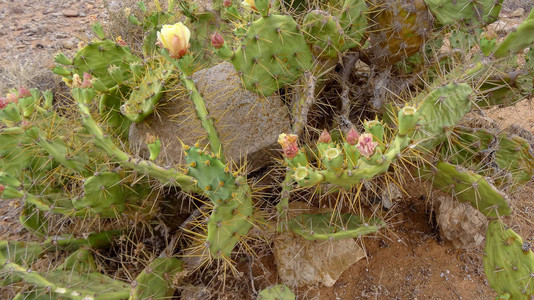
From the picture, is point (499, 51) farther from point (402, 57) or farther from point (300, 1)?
point (300, 1)

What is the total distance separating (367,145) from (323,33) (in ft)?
3.34

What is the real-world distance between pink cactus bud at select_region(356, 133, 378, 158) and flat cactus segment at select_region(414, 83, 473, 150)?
52cm

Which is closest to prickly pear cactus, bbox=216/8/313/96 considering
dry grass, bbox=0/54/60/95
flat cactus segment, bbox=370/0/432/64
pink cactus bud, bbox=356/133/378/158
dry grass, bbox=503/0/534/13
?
flat cactus segment, bbox=370/0/432/64

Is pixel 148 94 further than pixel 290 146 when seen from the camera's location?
Yes

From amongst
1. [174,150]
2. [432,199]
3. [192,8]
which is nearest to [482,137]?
[432,199]

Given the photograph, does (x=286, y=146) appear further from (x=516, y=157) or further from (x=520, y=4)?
(x=520, y=4)

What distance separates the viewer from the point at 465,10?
2188mm

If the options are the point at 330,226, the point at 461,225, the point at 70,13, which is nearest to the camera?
the point at 330,226

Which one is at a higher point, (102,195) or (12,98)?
(12,98)

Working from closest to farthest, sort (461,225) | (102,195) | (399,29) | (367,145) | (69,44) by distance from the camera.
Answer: (367,145)
(102,195)
(399,29)
(461,225)
(69,44)

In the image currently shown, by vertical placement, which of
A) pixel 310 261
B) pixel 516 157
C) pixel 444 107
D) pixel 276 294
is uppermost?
pixel 444 107

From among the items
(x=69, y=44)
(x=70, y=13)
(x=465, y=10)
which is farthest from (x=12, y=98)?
(x=70, y=13)

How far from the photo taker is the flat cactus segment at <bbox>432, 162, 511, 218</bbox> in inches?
73.1

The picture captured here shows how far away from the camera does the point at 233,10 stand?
2.33m
